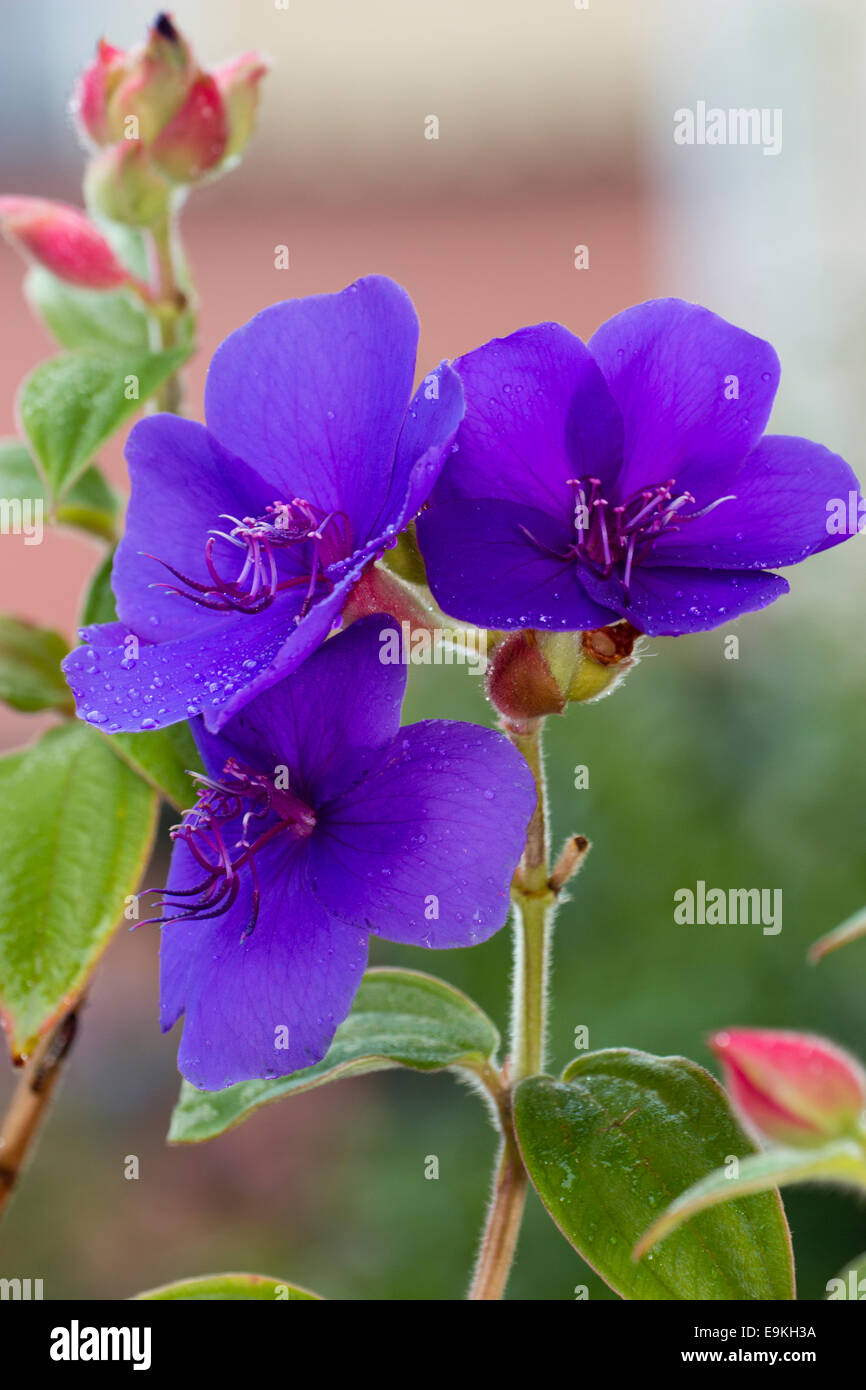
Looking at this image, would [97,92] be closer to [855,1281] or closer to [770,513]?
[770,513]

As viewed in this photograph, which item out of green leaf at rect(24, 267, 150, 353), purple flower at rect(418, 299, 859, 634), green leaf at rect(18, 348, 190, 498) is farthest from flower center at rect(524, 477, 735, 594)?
green leaf at rect(24, 267, 150, 353)

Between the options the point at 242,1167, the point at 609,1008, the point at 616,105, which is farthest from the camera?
the point at 616,105

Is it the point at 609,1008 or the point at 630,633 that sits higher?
the point at 630,633

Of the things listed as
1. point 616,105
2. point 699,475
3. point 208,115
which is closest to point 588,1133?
point 699,475

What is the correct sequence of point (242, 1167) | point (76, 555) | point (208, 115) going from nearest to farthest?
point (208, 115) → point (242, 1167) → point (76, 555)

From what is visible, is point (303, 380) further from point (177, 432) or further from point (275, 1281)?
point (275, 1281)

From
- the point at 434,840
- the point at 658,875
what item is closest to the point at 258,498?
the point at 434,840

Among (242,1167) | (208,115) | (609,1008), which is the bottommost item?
(242,1167)

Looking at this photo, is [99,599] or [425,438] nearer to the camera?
[425,438]
